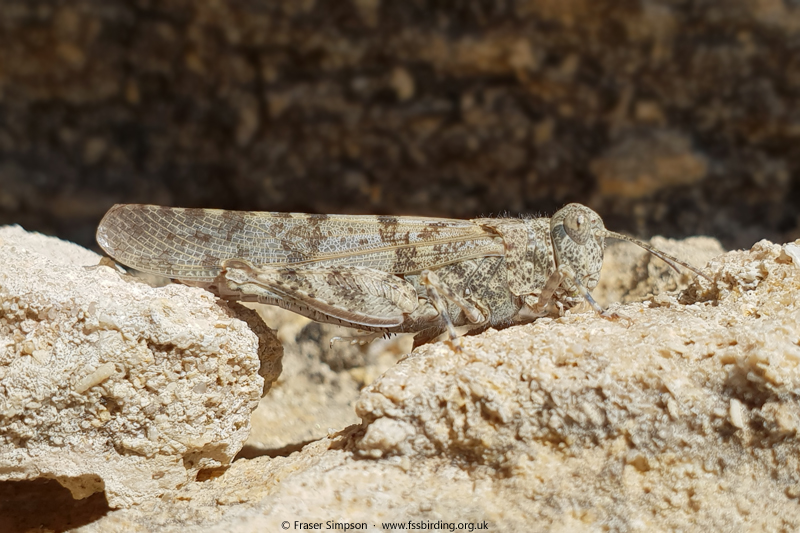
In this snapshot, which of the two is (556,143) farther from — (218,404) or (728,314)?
(218,404)

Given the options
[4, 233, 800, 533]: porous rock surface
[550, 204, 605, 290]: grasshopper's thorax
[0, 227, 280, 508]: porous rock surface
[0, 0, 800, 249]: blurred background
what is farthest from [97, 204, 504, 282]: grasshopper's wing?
[0, 0, 800, 249]: blurred background

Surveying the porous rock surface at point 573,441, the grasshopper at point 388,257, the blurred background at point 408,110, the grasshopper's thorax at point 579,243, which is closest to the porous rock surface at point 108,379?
the porous rock surface at point 573,441

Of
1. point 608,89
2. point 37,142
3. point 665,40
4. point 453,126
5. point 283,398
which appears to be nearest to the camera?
point 283,398

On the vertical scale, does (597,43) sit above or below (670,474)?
above

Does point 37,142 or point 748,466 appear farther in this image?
point 37,142

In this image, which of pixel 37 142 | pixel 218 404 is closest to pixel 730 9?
pixel 218 404

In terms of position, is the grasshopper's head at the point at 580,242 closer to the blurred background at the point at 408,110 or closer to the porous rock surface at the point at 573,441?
the porous rock surface at the point at 573,441

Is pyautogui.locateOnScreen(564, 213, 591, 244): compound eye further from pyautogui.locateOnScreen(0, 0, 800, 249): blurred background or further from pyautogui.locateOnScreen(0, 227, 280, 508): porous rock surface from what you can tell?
pyautogui.locateOnScreen(0, 0, 800, 249): blurred background
